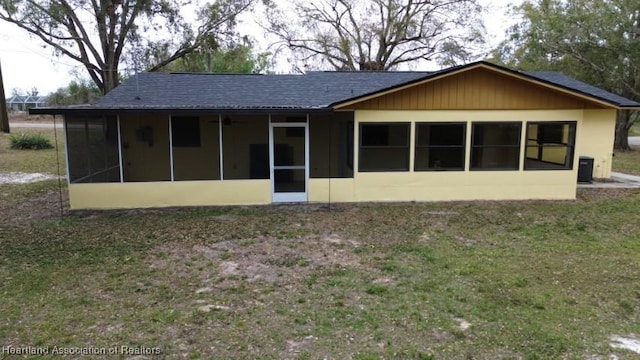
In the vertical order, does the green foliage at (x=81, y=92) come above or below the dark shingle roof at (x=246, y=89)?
above

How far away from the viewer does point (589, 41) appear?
19797 millimetres

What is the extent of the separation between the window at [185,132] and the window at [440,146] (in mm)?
5342

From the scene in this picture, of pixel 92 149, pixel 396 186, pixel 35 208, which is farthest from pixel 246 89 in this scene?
pixel 35 208

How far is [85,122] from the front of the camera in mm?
9688

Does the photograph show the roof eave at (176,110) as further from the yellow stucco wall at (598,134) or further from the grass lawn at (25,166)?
the yellow stucco wall at (598,134)

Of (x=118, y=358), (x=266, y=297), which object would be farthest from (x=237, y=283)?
(x=118, y=358)

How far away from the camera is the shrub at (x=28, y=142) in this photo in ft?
69.9

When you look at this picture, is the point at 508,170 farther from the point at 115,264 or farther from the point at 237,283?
the point at 115,264

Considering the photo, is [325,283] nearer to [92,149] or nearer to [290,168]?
[290,168]

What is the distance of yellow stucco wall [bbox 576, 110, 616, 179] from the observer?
13055 millimetres

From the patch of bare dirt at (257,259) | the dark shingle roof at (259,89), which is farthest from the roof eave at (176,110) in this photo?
the patch of bare dirt at (257,259)

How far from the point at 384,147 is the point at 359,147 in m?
0.60

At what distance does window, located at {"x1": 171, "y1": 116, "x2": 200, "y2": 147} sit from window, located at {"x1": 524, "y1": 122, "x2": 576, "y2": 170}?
7.96 metres

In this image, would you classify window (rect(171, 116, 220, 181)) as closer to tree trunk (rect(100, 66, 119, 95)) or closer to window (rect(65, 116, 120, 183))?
window (rect(65, 116, 120, 183))
